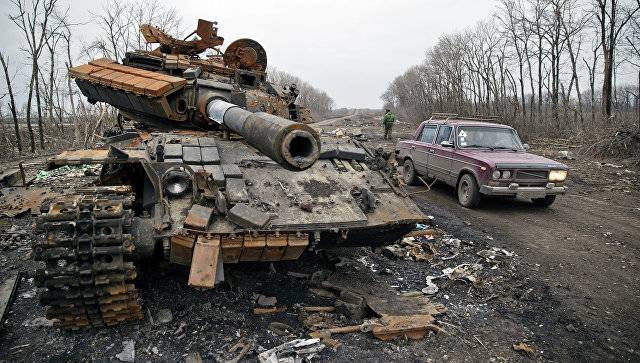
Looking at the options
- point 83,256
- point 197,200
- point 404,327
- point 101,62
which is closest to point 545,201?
point 404,327

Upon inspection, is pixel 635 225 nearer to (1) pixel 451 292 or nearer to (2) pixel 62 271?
(1) pixel 451 292

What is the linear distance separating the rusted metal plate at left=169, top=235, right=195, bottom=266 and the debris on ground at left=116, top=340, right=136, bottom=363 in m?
0.80

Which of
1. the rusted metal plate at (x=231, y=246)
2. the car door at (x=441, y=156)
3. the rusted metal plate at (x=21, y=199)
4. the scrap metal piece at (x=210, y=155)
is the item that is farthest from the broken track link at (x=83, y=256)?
the car door at (x=441, y=156)

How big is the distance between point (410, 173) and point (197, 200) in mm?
8152

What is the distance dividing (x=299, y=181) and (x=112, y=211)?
210 cm

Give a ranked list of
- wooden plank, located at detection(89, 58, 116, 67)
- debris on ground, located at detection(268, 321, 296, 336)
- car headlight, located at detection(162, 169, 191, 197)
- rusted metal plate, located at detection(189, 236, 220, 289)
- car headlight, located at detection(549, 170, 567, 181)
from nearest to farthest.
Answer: rusted metal plate, located at detection(189, 236, 220, 289), debris on ground, located at detection(268, 321, 296, 336), car headlight, located at detection(162, 169, 191, 197), wooden plank, located at detection(89, 58, 116, 67), car headlight, located at detection(549, 170, 567, 181)

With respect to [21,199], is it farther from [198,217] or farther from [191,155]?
[198,217]

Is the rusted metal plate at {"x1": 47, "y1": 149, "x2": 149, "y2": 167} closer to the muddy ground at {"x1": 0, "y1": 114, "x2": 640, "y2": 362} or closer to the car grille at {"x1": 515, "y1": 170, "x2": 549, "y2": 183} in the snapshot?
the muddy ground at {"x1": 0, "y1": 114, "x2": 640, "y2": 362}

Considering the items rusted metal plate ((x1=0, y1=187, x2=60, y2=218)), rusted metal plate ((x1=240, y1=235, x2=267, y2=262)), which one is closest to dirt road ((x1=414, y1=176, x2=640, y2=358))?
rusted metal plate ((x1=240, y1=235, x2=267, y2=262))

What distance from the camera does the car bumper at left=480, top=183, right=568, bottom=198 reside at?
8.30m

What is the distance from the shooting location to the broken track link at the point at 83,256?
3.41 m

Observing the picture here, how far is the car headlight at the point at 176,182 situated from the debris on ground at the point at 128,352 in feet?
4.68

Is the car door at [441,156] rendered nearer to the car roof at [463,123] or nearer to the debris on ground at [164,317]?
the car roof at [463,123]

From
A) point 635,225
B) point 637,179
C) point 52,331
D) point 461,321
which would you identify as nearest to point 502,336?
point 461,321
